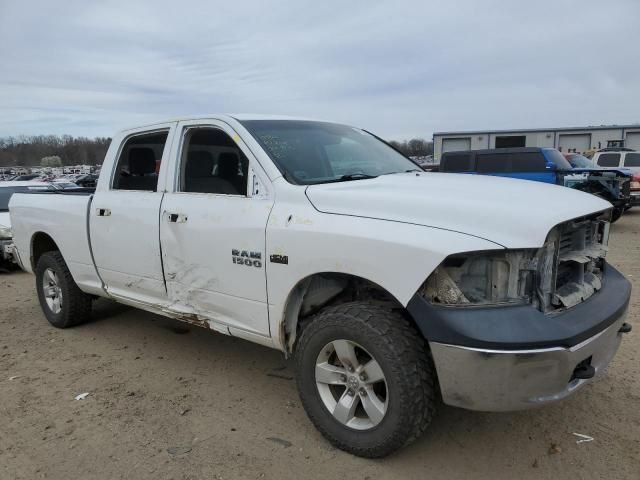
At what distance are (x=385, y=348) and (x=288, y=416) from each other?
1178 mm

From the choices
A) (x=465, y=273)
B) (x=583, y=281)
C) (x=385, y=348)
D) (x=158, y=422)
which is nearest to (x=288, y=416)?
(x=158, y=422)

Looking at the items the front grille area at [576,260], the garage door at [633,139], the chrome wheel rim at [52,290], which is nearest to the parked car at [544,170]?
the front grille area at [576,260]

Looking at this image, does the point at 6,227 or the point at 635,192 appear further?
the point at 635,192

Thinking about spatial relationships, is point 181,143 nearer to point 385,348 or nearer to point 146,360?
point 146,360

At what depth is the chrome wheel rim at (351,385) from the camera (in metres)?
2.75

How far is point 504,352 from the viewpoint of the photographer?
90.7 inches

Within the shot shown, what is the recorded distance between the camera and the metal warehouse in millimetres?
39125

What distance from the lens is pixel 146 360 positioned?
4.50m

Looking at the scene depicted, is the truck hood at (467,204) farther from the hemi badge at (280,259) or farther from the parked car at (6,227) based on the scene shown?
the parked car at (6,227)

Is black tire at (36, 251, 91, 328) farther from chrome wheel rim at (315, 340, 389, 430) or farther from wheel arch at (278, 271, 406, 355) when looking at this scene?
chrome wheel rim at (315, 340, 389, 430)

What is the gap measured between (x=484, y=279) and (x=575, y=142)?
4310cm

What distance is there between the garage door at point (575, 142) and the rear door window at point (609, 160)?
22891 mm

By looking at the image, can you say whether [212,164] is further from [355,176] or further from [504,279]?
[504,279]

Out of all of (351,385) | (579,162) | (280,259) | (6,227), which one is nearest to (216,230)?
(280,259)
